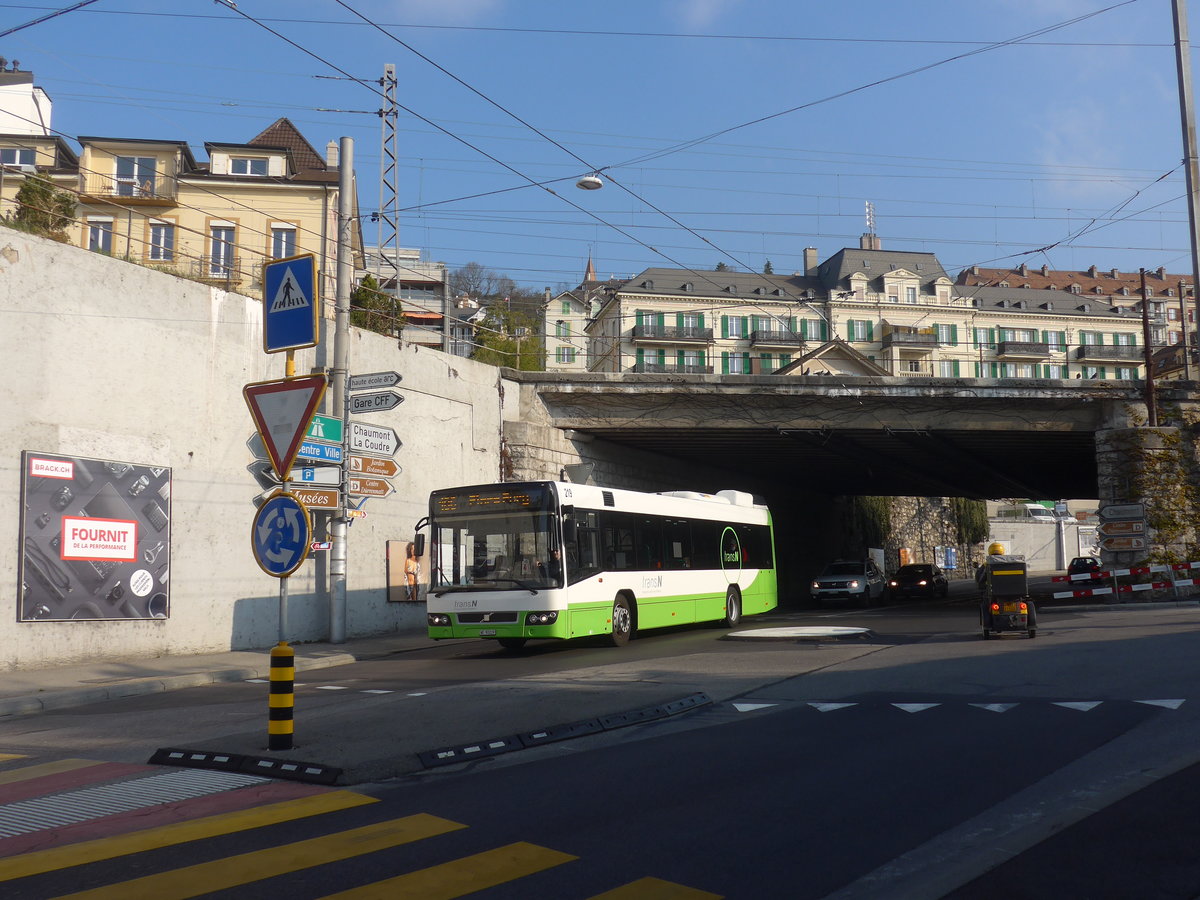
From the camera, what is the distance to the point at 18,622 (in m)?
15.3

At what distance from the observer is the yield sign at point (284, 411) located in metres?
8.82

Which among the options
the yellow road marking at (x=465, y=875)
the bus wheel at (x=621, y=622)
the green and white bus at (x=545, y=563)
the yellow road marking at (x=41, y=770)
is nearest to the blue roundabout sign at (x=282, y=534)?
the yellow road marking at (x=41, y=770)

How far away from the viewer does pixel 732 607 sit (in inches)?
920

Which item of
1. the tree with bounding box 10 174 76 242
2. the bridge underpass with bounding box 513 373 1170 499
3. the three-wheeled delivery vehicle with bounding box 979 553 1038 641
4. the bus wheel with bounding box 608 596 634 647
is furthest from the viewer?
the bridge underpass with bounding box 513 373 1170 499

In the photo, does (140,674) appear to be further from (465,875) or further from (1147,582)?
(1147,582)

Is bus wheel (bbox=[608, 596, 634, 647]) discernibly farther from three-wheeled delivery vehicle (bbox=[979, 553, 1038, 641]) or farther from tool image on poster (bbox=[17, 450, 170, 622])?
tool image on poster (bbox=[17, 450, 170, 622])

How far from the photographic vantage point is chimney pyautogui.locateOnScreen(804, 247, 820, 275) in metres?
88.4

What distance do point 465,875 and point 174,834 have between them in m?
1.98

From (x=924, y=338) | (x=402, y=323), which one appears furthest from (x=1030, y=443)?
(x=924, y=338)

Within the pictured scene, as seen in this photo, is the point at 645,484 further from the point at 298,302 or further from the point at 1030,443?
the point at 298,302

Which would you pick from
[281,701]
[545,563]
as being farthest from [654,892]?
[545,563]

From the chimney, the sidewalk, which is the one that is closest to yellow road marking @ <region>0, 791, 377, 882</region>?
the sidewalk

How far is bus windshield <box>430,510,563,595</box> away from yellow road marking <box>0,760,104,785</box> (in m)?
8.68

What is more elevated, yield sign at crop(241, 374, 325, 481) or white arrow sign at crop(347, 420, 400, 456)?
white arrow sign at crop(347, 420, 400, 456)
